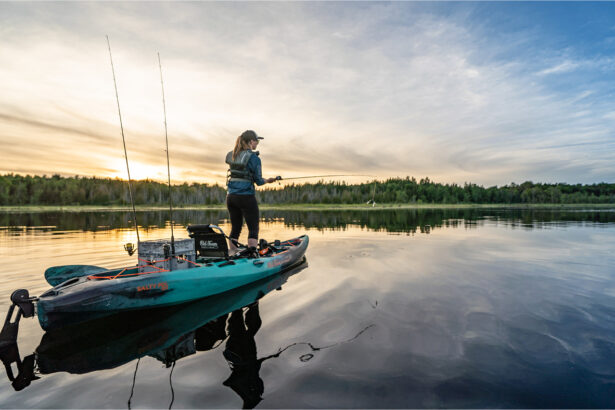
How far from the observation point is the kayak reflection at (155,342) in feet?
13.1

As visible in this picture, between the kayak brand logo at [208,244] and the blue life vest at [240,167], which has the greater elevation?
the blue life vest at [240,167]

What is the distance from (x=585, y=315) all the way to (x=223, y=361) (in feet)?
21.0

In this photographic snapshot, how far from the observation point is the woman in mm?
8305

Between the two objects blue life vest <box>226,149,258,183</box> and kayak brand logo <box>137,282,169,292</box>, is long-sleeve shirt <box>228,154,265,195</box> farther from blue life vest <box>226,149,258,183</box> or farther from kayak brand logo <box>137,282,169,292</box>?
kayak brand logo <box>137,282,169,292</box>

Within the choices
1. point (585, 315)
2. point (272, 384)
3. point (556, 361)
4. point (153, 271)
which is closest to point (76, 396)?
point (272, 384)

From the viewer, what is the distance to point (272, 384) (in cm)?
358

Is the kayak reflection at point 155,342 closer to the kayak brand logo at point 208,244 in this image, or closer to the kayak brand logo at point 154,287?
the kayak brand logo at point 154,287

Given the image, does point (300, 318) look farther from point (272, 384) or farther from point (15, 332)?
point (15, 332)

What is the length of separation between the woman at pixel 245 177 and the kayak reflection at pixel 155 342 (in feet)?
8.37

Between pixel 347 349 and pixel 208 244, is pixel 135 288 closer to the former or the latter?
pixel 208 244

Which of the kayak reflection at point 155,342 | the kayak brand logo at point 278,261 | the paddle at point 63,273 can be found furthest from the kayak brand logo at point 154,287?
the kayak brand logo at point 278,261

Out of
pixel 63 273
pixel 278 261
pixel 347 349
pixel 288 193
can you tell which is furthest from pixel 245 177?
pixel 288 193

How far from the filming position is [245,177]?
27.5ft

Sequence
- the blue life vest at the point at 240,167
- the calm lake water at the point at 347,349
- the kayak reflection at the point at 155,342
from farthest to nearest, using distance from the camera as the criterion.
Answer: the blue life vest at the point at 240,167 → the kayak reflection at the point at 155,342 → the calm lake water at the point at 347,349
